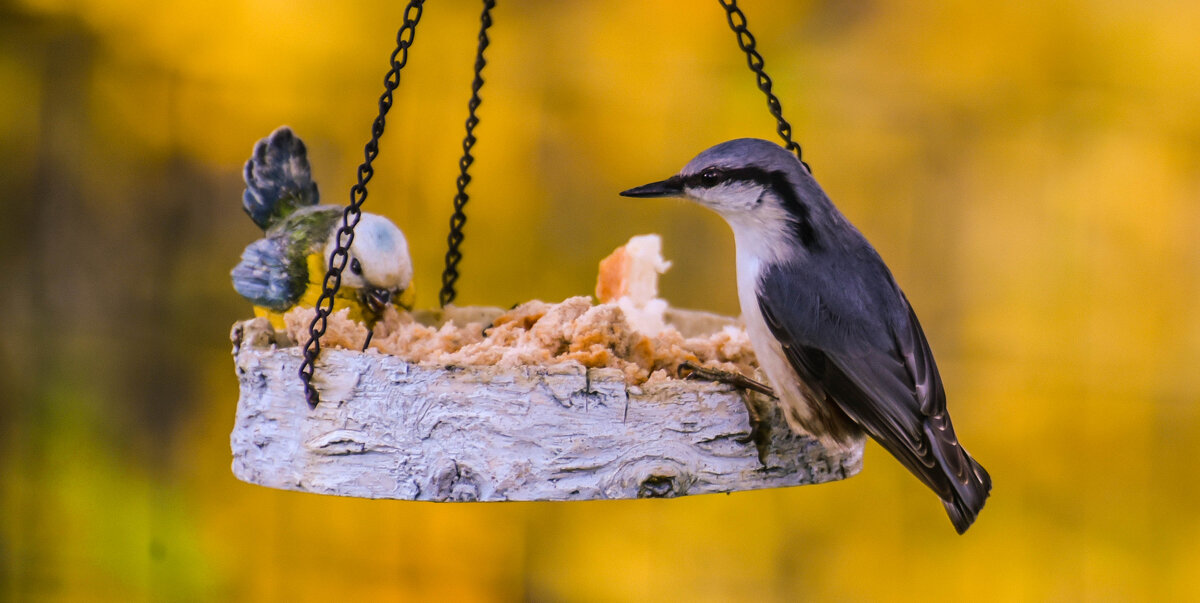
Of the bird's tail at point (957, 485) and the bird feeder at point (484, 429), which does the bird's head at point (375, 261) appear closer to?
the bird feeder at point (484, 429)

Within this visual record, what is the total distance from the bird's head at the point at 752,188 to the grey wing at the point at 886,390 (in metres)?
0.09

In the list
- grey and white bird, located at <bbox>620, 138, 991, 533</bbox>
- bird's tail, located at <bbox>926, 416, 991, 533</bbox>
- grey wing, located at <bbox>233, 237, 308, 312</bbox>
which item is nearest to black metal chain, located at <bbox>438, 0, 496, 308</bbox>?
grey wing, located at <bbox>233, 237, 308, 312</bbox>

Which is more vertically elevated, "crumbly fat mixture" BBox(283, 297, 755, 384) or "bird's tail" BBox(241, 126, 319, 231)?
"bird's tail" BBox(241, 126, 319, 231)

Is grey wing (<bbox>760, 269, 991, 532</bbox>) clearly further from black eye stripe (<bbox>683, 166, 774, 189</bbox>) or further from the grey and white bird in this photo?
black eye stripe (<bbox>683, 166, 774, 189</bbox>)

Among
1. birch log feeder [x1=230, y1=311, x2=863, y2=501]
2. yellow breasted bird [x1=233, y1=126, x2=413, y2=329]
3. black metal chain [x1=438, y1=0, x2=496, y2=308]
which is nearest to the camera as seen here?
birch log feeder [x1=230, y1=311, x2=863, y2=501]

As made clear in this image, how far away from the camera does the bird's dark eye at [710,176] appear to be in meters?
1.27

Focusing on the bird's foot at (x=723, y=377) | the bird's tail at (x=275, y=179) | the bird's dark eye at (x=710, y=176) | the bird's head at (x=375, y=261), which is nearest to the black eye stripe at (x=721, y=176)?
the bird's dark eye at (x=710, y=176)

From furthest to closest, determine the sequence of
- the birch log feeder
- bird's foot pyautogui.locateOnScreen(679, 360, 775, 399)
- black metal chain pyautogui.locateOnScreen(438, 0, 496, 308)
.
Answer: black metal chain pyautogui.locateOnScreen(438, 0, 496, 308)
bird's foot pyautogui.locateOnScreen(679, 360, 775, 399)
the birch log feeder

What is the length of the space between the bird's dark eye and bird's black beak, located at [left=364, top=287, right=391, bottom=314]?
571 mm

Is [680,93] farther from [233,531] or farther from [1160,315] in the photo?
[233,531]

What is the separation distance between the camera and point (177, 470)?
2.48 m

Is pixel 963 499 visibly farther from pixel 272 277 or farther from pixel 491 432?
pixel 272 277

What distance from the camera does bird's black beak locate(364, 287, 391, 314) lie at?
4.97 feet

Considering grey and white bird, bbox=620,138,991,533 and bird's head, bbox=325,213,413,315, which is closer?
grey and white bird, bbox=620,138,991,533
